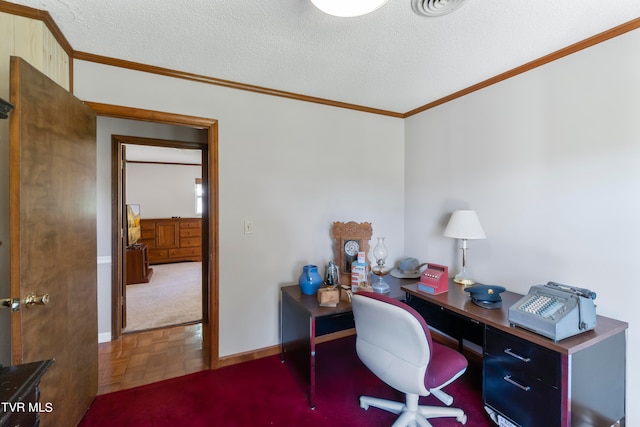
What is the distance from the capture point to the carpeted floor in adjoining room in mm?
3311

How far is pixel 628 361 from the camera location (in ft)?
5.28

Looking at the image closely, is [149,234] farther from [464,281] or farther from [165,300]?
[464,281]

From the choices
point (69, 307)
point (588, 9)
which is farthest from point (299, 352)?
point (588, 9)

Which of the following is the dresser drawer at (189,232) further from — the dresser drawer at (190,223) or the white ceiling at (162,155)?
the white ceiling at (162,155)

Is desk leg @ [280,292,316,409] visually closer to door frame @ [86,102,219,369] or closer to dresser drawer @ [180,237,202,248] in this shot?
door frame @ [86,102,219,369]

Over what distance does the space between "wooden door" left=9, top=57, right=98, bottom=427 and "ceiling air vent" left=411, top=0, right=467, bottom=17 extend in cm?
180

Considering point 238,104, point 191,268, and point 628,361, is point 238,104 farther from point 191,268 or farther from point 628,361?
point 191,268

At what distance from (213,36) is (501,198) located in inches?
90.1

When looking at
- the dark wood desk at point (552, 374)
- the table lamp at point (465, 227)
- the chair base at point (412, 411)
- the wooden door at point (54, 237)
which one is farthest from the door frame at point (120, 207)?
the dark wood desk at point (552, 374)

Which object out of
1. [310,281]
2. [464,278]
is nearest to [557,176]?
[464,278]

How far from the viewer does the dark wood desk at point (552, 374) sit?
133 centimetres

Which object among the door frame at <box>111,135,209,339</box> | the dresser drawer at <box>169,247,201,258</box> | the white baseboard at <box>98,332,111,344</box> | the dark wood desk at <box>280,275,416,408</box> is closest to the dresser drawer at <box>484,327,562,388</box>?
the dark wood desk at <box>280,275,416,408</box>

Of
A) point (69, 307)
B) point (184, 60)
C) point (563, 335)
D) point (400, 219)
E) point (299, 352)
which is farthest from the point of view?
point (400, 219)

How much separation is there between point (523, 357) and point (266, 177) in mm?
2091
